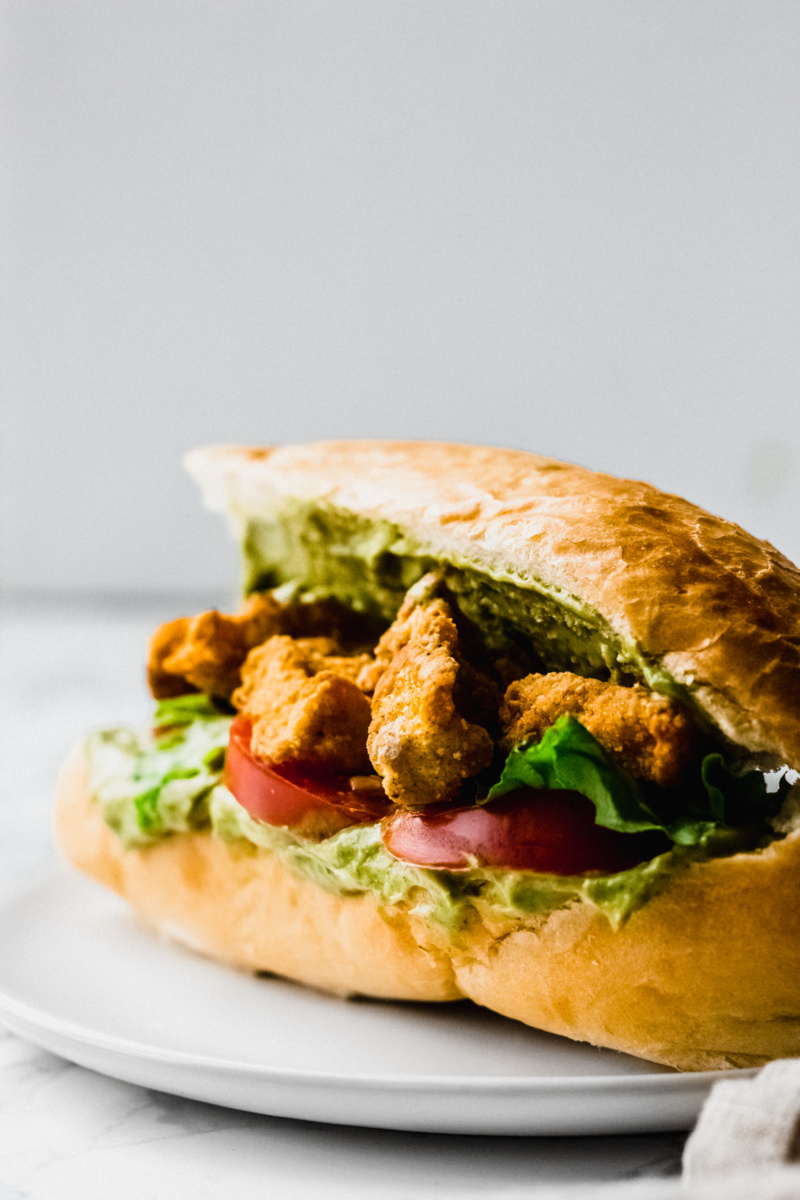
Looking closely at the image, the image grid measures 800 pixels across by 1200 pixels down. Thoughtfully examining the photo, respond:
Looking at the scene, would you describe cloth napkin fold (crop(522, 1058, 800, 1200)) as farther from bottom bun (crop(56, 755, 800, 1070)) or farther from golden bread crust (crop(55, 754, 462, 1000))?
golden bread crust (crop(55, 754, 462, 1000))

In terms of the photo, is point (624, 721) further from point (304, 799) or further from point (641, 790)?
point (304, 799)

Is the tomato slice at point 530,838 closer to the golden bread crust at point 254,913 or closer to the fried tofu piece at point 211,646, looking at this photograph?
the golden bread crust at point 254,913

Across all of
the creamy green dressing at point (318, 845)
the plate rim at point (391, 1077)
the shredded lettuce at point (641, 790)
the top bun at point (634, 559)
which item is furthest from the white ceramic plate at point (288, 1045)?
the top bun at point (634, 559)

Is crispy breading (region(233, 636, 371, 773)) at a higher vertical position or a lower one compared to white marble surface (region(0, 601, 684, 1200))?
higher

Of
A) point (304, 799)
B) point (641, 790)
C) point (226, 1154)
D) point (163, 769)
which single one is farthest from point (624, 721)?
point (163, 769)

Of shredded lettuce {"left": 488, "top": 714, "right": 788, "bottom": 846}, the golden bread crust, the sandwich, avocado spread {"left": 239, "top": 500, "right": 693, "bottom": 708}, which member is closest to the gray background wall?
avocado spread {"left": 239, "top": 500, "right": 693, "bottom": 708}

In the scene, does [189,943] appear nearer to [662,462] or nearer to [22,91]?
[662,462]

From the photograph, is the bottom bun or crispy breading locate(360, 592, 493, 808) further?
crispy breading locate(360, 592, 493, 808)

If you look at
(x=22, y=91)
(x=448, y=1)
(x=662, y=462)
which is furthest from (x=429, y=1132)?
(x=22, y=91)
